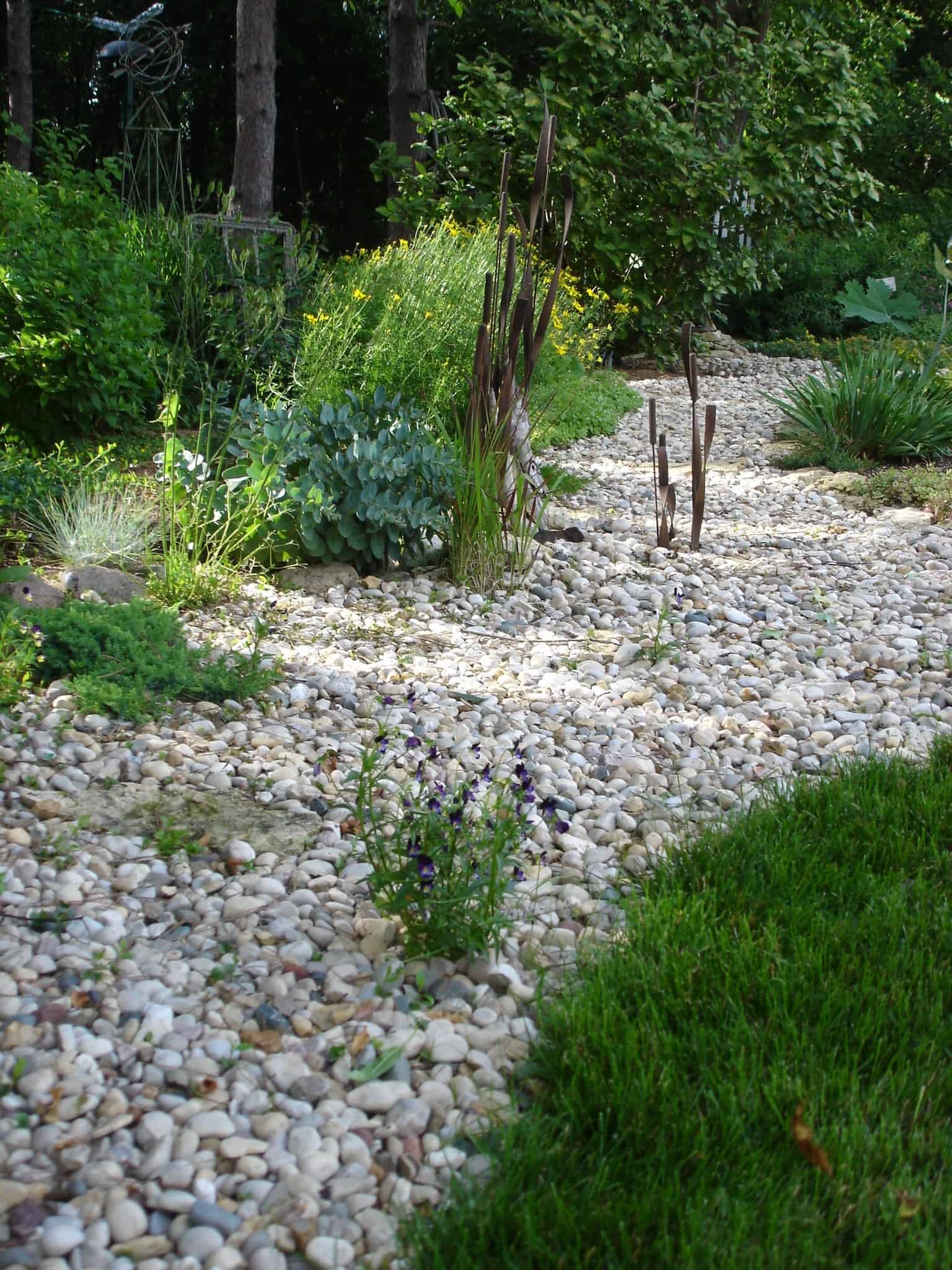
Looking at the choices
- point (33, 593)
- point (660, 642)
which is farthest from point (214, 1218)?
point (660, 642)

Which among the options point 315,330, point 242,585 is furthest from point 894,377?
point 242,585

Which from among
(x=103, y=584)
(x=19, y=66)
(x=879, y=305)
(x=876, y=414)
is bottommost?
(x=103, y=584)

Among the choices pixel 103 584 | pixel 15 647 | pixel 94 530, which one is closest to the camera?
pixel 15 647

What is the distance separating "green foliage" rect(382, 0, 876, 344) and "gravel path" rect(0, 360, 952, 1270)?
5742 mm

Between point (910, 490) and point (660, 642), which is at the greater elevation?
point (910, 490)

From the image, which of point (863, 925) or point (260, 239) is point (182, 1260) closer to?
point (863, 925)

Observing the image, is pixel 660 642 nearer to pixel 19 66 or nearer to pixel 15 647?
pixel 15 647

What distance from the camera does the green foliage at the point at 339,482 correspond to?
3.89 m

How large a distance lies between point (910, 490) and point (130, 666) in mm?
4500

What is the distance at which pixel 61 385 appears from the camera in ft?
15.5

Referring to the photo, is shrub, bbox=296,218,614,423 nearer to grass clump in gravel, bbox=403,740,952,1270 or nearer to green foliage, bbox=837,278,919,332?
green foliage, bbox=837,278,919,332

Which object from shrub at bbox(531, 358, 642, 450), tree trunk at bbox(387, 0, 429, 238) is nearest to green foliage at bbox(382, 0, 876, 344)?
tree trunk at bbox(387, 0, 429, 238)

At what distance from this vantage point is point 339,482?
3.93m

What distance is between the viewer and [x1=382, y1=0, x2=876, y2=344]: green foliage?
9023 millimetres
